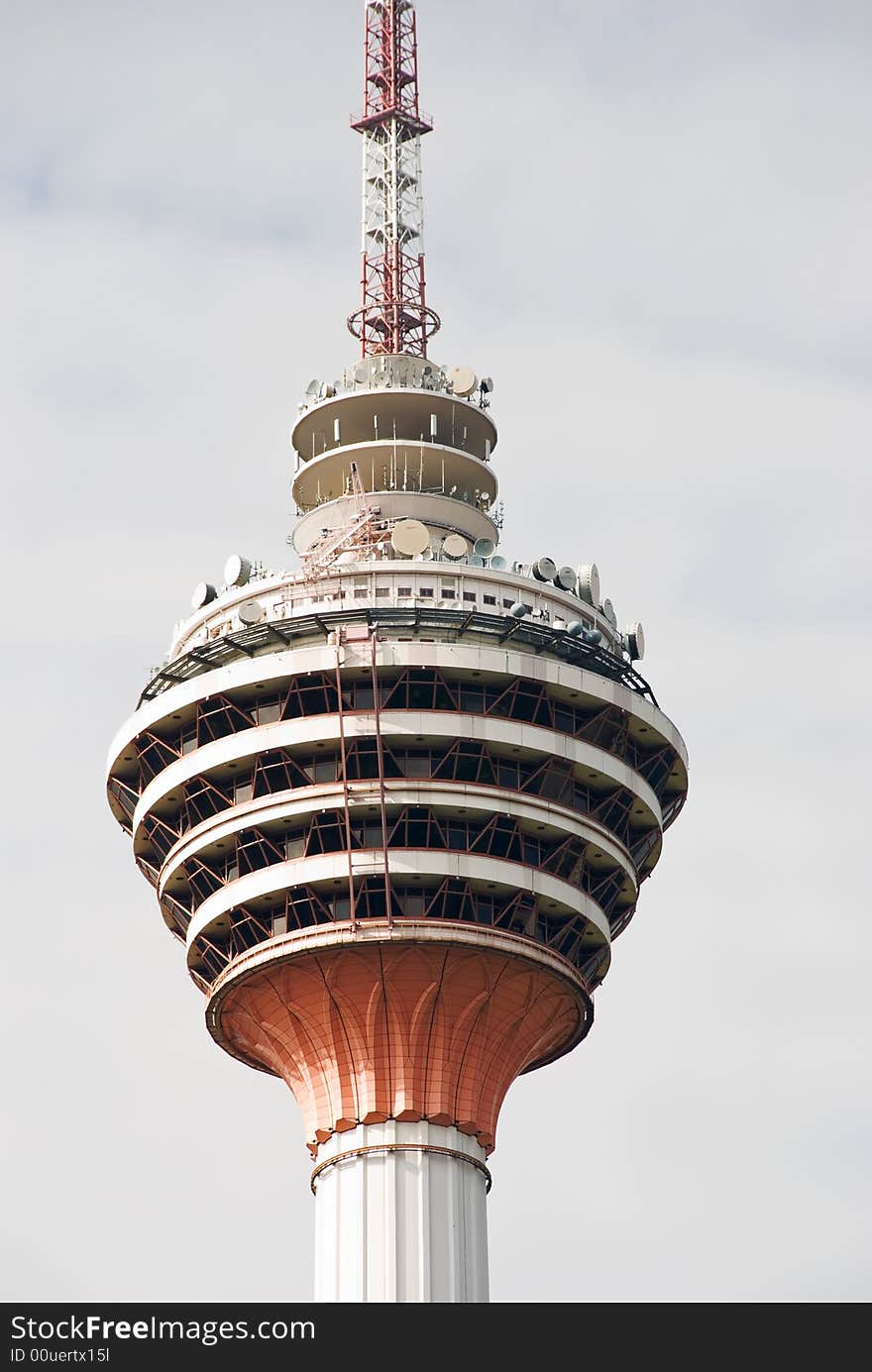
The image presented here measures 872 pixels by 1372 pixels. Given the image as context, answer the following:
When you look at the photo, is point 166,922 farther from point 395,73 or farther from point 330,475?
point 395,73

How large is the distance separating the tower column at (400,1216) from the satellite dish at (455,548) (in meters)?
20.9

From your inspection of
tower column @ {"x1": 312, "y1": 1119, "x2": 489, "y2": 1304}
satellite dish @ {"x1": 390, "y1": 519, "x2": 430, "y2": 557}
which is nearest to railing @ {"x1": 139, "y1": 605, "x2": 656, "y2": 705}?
satellite dish @ {"x1": 390, "y1": 519, "x2": 430, "y2": 557}

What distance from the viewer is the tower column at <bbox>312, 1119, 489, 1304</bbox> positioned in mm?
98562

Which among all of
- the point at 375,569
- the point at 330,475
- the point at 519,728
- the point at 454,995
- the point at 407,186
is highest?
the point at 407,186

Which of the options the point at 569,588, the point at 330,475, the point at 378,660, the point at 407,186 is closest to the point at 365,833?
the point at 378,660

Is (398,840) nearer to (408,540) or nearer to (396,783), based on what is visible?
(396,783)

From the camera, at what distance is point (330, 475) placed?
381 feet

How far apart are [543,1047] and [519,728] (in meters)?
12.3

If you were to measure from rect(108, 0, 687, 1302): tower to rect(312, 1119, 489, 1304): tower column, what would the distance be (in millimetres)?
77

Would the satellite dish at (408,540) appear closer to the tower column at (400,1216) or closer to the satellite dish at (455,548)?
the satellite dish at (455,548)

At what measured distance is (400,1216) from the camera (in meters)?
99.2

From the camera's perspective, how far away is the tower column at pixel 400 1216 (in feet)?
323

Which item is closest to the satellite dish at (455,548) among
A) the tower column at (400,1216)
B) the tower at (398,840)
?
the tower at (398,840)

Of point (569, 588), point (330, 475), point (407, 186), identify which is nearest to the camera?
point (569, 588)
